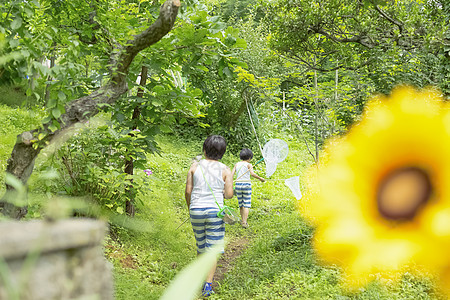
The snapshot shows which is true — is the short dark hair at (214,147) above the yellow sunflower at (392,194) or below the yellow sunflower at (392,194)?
above

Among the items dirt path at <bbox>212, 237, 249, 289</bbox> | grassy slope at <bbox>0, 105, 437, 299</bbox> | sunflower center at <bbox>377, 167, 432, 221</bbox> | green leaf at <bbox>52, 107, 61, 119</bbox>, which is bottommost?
dirt path at <bbox>212, 237, 249, 289</bbox>

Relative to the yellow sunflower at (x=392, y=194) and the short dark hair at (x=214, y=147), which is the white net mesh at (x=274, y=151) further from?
the yellow sunflower at (x=392, y=194)

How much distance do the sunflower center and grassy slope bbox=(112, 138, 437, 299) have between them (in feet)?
8.63

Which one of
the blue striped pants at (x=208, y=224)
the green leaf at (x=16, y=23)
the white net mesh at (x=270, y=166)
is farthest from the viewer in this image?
the white net mesh at (x=270, y=166)

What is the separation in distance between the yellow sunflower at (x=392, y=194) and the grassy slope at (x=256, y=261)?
8.66 feet

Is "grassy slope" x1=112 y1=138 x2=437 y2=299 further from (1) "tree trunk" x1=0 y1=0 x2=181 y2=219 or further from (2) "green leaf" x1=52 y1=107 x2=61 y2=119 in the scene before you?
(2) "green leaf" x1=52 y1=107 x2=61 y2=119

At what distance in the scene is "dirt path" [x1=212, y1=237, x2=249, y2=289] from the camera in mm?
4159

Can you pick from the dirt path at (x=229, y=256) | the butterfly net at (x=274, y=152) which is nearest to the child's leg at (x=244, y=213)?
the dirt path at (x=229, y=256)

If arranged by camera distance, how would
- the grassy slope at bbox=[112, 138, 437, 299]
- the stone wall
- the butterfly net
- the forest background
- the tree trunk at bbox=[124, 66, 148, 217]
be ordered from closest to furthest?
the stone wall, the forest background, the grassy slope at bbox=[112, 138, 437, 299], the tree trunk at bbox=[124, 66, 148, 217], the butterfly net

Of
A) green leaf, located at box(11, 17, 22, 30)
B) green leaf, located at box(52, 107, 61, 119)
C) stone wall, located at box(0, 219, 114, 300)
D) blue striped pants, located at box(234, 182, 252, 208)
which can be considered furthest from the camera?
blue striped pants, located at box(234, 182, 252, 208)

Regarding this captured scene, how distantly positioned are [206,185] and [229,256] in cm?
170

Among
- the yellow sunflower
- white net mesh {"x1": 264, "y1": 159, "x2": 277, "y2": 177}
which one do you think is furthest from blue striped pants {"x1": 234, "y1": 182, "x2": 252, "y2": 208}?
the yellow sunflower

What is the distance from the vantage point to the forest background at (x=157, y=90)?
7.52 ft

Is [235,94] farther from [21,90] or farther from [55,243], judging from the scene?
[55,243]
